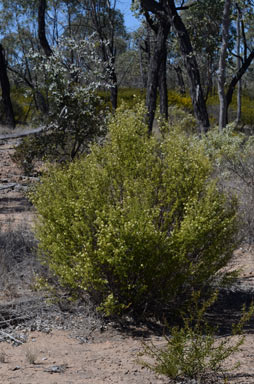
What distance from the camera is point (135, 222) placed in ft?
13.0

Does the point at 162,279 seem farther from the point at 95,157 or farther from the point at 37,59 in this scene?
the point at 37,59

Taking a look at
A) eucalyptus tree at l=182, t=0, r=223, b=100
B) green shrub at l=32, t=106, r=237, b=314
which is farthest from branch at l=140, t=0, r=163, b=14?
green shrub at l=32, t=106, r=237, b=314

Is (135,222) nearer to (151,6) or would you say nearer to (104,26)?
(151,6)

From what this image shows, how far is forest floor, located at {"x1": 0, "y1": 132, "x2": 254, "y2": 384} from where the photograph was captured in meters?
3.30

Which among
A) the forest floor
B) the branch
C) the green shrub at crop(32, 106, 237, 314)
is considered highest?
the branch

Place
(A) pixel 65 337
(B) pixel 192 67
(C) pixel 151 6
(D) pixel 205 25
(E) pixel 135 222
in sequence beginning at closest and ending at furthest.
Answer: (E) pixel 135 222
(A) pixel 65 337
(B) pixel 192 67
(C) pixel 151 6
(D) pixel 205 25

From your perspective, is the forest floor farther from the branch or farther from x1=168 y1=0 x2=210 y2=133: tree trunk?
the branch

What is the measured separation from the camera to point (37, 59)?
10594 mm

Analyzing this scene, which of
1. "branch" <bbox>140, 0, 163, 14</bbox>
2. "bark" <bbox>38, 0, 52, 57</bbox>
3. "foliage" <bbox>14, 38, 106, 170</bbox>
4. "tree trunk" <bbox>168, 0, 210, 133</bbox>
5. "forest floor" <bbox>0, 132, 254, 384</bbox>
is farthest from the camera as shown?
"bark" <bbox>38, 0, 52, 57</bbox>

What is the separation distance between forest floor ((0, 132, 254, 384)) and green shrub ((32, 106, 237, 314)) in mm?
266

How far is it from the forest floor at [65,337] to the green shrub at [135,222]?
27 cm

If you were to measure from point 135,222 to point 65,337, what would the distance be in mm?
1100

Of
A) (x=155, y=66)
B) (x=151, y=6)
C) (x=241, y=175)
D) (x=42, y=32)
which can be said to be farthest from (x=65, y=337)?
(x=42, y=32)

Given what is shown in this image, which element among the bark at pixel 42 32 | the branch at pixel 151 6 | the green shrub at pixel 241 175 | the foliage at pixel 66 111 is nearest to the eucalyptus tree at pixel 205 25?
the bark at pixel 42 32
